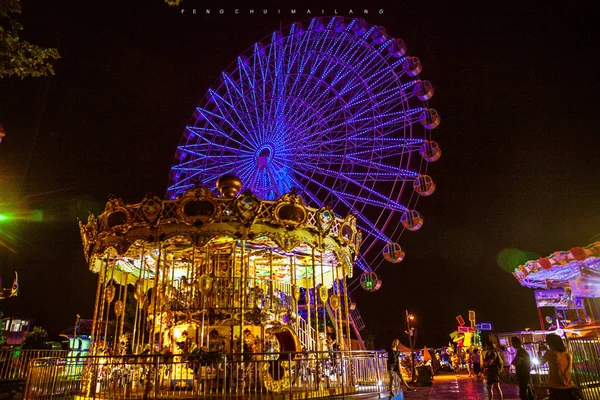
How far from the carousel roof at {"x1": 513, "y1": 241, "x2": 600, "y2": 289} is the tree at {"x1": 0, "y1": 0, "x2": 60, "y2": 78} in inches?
745

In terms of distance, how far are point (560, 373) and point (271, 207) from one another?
7286 mm

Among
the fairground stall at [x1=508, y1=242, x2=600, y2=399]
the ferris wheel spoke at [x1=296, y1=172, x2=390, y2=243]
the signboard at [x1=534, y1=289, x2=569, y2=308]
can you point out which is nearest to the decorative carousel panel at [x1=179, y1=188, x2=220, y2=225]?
the ferris wheel spoke at [x1=296, y1=172, x2=390, y2=243]

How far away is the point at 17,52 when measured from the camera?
301 inches

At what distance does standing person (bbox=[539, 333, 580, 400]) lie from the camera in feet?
18.5

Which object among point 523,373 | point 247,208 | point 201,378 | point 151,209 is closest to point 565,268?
point 523,373

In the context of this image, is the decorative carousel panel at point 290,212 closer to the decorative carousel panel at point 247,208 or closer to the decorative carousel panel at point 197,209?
the decorative carousel panel at point 247,208

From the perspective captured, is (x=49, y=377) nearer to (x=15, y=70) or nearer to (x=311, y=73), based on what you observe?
(x=15, y=70)

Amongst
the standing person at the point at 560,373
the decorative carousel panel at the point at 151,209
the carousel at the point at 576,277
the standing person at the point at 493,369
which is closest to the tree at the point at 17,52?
the decorative carousel panel at the point at 151,209

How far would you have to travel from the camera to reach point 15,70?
7.81m

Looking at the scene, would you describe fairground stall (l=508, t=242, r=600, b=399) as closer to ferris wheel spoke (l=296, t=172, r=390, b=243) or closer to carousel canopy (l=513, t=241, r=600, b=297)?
carousel canopy (l=513, t=241, r=600, b=297)

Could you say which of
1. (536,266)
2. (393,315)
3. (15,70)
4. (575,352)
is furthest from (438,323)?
(15,70)

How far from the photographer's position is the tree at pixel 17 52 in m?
7.46

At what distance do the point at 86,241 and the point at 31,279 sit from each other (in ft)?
84.2

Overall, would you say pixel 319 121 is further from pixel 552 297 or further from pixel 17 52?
pixel 552 297
